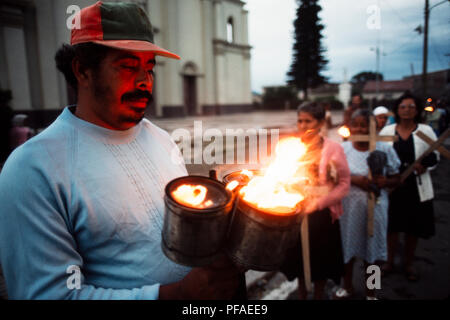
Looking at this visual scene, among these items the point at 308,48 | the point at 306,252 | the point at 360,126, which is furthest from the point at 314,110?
the point at 308,48

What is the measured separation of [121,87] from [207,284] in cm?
98

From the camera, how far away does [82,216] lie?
43.6 inches

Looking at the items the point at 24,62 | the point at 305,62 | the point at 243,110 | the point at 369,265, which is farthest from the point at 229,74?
the point at 369,265

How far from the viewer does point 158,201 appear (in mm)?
1319

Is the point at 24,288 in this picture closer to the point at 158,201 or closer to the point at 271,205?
the point at 158,201

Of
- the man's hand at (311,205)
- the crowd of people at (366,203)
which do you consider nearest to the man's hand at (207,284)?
the man's hand at (311,205)

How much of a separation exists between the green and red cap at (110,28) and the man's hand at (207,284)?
100 centimetres

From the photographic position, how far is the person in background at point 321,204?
9.58ft

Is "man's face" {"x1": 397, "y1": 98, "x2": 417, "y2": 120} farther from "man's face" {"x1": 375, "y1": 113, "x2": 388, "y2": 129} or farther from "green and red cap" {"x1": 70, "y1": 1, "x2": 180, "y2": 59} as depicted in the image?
A: "green and red cap" {"x1": 70, "y1": 1, "x2": 180, "y2": 59}

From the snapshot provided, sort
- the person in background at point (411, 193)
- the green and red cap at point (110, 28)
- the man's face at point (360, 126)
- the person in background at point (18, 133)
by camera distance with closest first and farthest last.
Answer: the green and red cap at point (110, 28) < the man's face at point (360, 126) < the person in background at point (411, 193) < the person in background at point (18, 133)

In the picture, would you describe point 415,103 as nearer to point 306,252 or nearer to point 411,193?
point 411,193

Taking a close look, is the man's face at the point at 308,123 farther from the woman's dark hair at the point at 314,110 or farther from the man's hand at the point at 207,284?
the man's hand at the point at 207,284

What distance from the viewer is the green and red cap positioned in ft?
4.02
